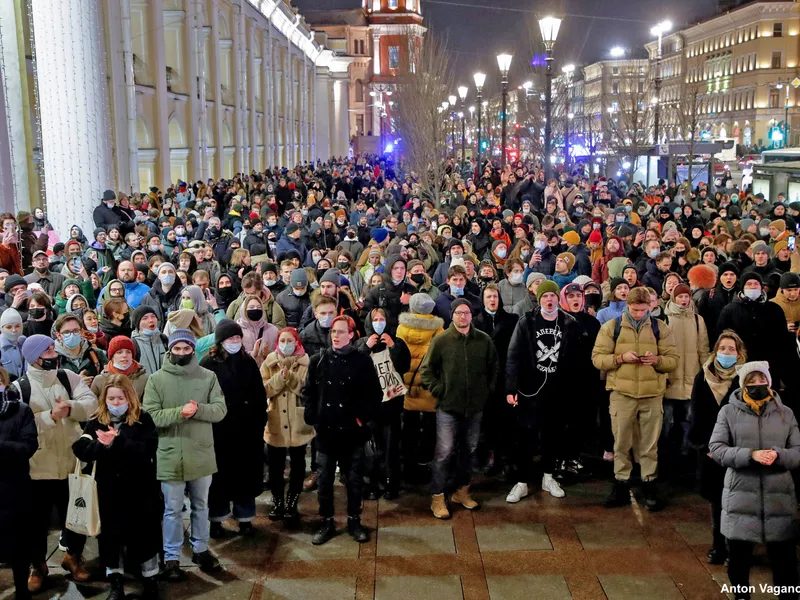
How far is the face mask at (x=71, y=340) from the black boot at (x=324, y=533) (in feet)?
8.21

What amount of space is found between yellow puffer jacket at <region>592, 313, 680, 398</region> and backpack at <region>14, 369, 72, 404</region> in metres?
4.46

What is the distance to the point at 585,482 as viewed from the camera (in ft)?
27.6

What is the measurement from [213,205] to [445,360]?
13857 mm

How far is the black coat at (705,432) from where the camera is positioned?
21.1 ft

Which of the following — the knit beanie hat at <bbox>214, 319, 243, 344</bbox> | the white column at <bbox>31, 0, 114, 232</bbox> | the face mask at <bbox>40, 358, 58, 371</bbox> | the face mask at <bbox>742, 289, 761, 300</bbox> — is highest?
the white column at <bbox>31, 0, 114, 232</bbox>

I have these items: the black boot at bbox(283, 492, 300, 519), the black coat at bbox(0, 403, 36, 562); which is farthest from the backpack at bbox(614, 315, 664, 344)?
the black coat at bbox(0, 403, 36, 562)

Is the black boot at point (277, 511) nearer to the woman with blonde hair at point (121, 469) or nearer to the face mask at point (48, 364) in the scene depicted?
the woman with blonde hair at point (121, 469)

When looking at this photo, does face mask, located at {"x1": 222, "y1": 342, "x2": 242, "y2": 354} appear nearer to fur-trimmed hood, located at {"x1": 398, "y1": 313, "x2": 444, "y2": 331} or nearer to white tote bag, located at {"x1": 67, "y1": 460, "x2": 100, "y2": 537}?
white tote bag, located at {"x1": 67, "y1": 460, "x2": 100, "y2": 537}

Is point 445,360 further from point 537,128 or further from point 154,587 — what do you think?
point 537,128

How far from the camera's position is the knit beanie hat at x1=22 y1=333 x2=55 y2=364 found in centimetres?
639

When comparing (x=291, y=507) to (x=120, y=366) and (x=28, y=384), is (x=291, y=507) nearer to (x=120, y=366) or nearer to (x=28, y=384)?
(x=120, y=366)

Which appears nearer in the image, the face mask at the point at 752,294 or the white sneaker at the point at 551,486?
the white sneaker at the point at 551,486

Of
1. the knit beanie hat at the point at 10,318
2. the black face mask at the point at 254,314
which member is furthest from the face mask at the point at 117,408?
the black face mask at the point at 254,314

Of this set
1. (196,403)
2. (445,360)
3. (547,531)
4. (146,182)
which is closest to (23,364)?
(196,403)
